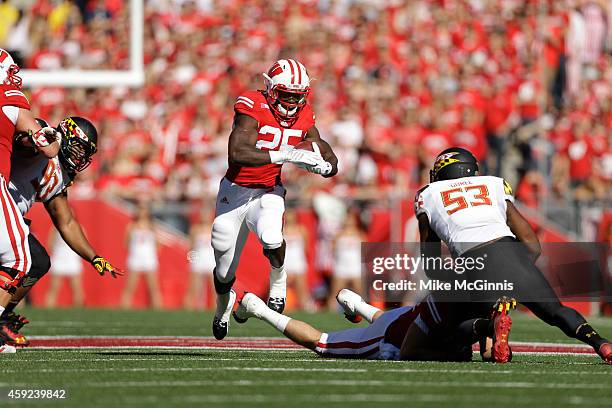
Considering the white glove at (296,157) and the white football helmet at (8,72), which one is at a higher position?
the white football helmet at (8,72)

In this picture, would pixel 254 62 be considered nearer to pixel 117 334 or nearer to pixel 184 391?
pixel 117 334

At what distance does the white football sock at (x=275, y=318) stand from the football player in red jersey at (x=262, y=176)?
956mm

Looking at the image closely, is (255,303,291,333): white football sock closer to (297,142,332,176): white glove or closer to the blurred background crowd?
(297,142,332,176): white glove

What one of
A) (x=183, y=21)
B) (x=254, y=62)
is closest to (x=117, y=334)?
(x=254, y=62)

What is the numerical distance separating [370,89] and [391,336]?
1054 cm

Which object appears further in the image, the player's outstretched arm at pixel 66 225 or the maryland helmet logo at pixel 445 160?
the player's outstretched arm at pixel 66 225

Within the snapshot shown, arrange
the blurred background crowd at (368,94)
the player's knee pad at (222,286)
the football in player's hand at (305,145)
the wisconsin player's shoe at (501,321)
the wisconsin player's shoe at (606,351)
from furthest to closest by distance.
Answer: the blurred background crowd at (368,94)
the player's knee pad at (222,286)
the football in player's hand at (305,145)
the wisconsin player's shoe at (606,351)
the wisconsin player's shoe at (501,321)

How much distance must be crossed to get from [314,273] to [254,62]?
4.02 m

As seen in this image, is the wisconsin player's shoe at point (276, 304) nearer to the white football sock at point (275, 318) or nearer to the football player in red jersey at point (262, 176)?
the football player in red jersey at point (262, 176)

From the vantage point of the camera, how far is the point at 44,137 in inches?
327

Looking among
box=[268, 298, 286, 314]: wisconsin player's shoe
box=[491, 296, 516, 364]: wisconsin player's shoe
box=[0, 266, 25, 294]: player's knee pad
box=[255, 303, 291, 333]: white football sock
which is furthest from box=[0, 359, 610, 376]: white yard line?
box=[268, 298, 286, 314]: wisconsin player's shoe

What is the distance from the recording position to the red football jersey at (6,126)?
327 inches

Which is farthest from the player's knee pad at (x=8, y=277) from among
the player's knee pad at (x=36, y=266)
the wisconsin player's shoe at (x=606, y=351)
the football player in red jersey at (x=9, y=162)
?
the wisconsin player's shoe at (x=606, y=351)

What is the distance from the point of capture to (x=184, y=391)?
637cm
